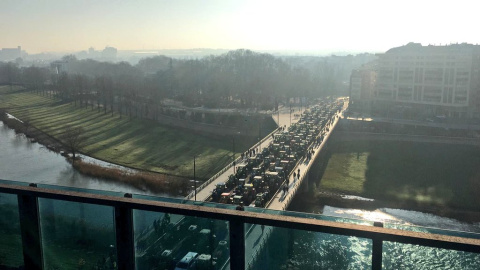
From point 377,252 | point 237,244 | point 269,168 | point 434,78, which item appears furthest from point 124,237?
point 434,78

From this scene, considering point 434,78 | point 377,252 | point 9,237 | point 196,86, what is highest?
point 377,252

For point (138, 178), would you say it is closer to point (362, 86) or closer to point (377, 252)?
point (377, 252)

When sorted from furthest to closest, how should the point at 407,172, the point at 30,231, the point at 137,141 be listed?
the point at 137,141, the point at 407,172, the point at 30,231

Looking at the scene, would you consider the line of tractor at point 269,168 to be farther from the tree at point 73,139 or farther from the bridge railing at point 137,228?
the bridge railing at point 137,228

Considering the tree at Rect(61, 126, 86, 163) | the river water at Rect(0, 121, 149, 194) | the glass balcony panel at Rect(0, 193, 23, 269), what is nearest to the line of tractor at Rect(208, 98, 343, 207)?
the river water at Rect(0, 121, 149, 194)

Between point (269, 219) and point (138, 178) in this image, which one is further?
point (138, 178)

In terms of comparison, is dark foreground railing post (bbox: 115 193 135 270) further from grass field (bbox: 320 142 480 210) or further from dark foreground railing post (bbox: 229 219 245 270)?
grass field (bbox: 320 142 480 210)

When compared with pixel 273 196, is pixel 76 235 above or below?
above
